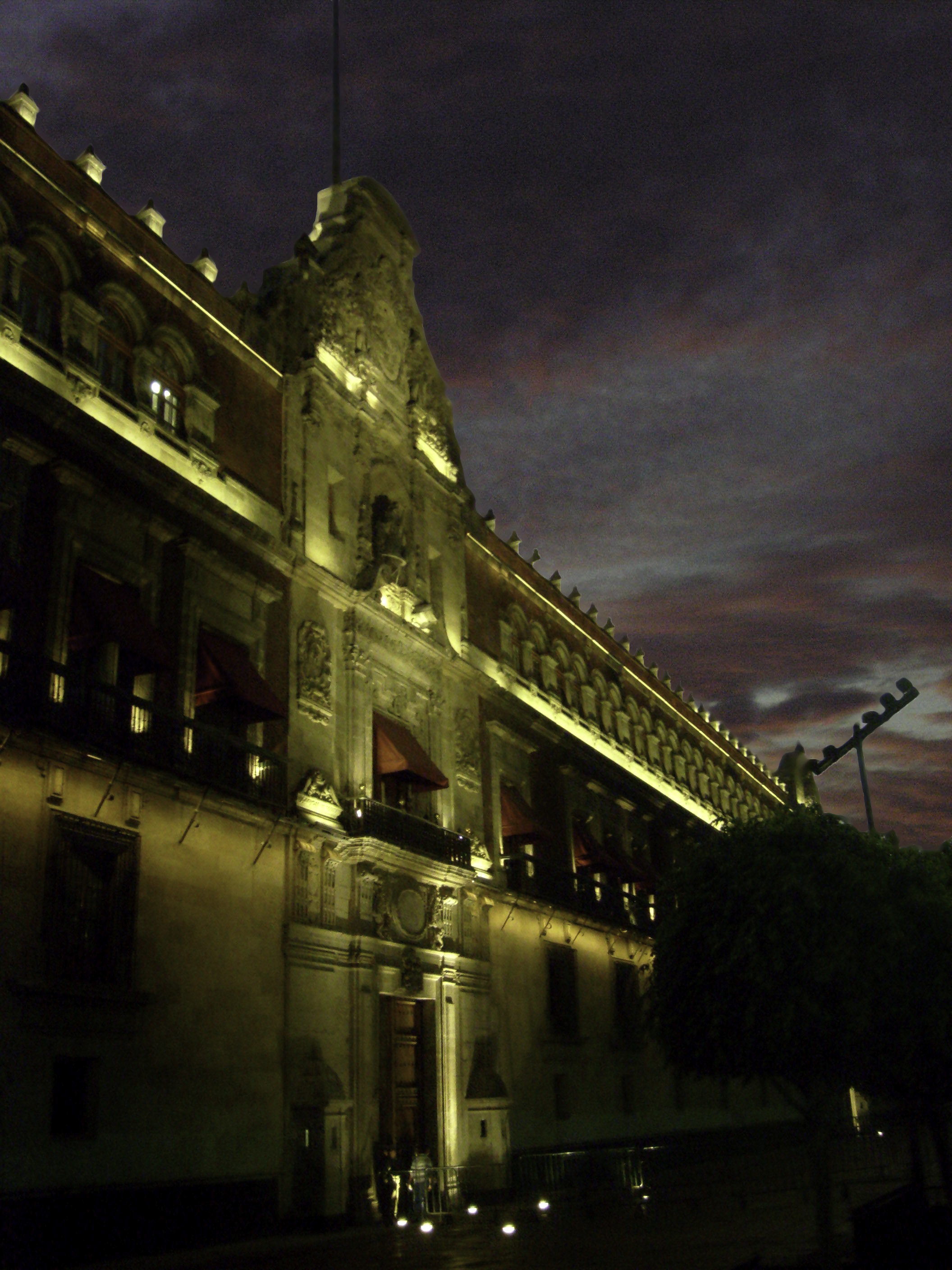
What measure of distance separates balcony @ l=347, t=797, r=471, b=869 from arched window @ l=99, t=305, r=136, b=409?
9.57 meters

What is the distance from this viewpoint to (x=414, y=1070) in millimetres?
26234

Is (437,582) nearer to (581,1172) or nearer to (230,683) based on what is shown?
(230,683)

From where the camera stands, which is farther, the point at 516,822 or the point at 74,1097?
the point at 516,822

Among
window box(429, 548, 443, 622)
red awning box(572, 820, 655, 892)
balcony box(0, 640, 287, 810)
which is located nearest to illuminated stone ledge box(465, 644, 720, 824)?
window box(429, 548, 443, 622)

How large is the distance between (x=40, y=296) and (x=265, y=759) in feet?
30.5

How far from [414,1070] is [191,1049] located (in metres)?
7.82

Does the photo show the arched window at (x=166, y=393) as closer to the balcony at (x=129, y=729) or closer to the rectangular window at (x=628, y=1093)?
the balcony at (x=129, y=729)

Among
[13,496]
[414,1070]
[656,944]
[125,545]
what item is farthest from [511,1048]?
[13,496]

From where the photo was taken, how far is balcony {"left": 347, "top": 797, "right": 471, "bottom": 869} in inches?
977

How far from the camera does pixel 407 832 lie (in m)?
26.3

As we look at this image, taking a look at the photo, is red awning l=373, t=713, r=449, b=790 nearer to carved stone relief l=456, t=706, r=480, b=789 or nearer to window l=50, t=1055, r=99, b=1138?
carved stone relief l=456, t=706, r=480, b=789

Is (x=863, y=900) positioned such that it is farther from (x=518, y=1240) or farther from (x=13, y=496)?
(x=13, y=496)

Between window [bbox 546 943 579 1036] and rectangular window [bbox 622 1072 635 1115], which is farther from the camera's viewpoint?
rectangular window [bbox 622 1072 635 1115]

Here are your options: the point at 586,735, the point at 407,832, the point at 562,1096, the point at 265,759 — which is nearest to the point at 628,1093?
the point at 562,1096
